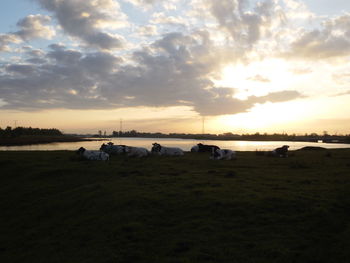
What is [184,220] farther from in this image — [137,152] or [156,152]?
[156,152]

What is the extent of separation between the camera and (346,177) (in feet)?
49.3

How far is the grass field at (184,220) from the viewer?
7.00 meters

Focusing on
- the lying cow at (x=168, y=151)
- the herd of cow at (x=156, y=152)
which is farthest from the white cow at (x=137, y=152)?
the lying cow at (x=168, y=151)

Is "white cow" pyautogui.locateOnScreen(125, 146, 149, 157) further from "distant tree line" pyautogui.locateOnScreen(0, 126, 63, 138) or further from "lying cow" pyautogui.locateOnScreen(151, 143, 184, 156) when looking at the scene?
"distant tree line" pyautogui.locateOnScreen(0, 126, 63, 138)

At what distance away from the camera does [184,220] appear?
9023mm

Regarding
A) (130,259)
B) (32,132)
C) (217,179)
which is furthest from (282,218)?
(32,132)

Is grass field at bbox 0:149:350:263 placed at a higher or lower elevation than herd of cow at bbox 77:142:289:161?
lower

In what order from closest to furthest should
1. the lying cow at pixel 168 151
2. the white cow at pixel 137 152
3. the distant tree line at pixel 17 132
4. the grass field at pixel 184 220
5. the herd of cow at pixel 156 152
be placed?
the grass field at pixel 184 220, the herd of cow at pixel 156 152, the white cow at pixel 137 152, the lying cow at pixel 168 151, the distant tree line at pixel 17 132

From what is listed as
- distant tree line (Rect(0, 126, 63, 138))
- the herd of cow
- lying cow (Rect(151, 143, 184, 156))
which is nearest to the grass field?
the herd of cow

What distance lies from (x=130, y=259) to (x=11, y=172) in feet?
57.0

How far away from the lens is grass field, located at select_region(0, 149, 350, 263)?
23.0 feet

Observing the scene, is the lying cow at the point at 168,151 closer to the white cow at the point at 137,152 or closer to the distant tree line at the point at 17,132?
the white cow at the point at 137,152

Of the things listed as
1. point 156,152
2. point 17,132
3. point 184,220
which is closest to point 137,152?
point 156,152

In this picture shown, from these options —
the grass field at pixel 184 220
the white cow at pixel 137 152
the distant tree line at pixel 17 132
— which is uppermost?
the distant tree line at pixel 17 132
